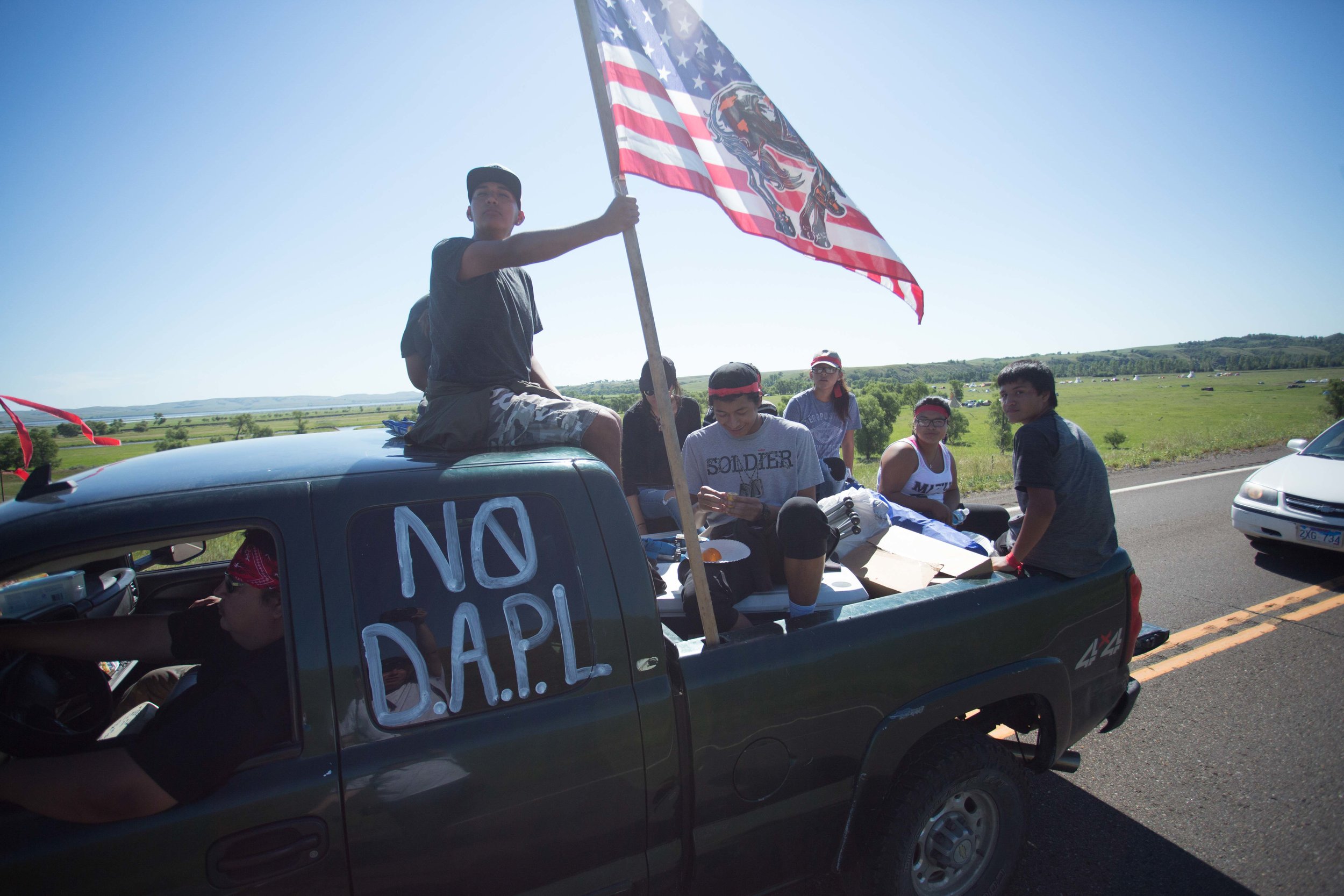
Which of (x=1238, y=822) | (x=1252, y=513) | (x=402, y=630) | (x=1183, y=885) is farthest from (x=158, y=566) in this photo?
(x=1252, y=513)

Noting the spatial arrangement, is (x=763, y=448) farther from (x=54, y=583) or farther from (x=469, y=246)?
(x=54, y=583)

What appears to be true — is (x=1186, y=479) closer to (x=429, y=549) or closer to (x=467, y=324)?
(x=467, y=324)

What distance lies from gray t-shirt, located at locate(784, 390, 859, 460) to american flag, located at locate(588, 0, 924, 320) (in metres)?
3.09

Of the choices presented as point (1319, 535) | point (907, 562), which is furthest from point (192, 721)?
point (1319, 535)

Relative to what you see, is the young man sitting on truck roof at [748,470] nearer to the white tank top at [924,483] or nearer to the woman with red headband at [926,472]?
the woman with red headband at [926,472]

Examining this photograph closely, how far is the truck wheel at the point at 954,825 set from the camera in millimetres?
2051

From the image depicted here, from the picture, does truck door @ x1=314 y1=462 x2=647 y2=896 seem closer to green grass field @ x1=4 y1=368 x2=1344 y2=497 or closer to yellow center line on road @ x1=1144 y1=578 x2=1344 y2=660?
green grass field @ x1=4 y1=368 x2=1344 y2=497

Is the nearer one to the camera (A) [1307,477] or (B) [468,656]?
(B) [468,656]

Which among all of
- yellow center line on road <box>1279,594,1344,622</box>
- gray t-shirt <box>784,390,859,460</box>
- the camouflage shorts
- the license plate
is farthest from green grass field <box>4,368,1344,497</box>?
yellow center line on road <box>1279,594,1344,622</box>

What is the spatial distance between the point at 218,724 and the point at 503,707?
2.04 feet

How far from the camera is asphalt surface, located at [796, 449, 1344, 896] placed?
2.50m

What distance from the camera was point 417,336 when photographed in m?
3.44

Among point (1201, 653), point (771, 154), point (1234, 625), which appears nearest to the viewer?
point (771, 154)

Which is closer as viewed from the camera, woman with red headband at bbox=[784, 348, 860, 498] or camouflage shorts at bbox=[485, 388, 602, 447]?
camouflage shorts at bbox=[485, 388, 602, 447]
